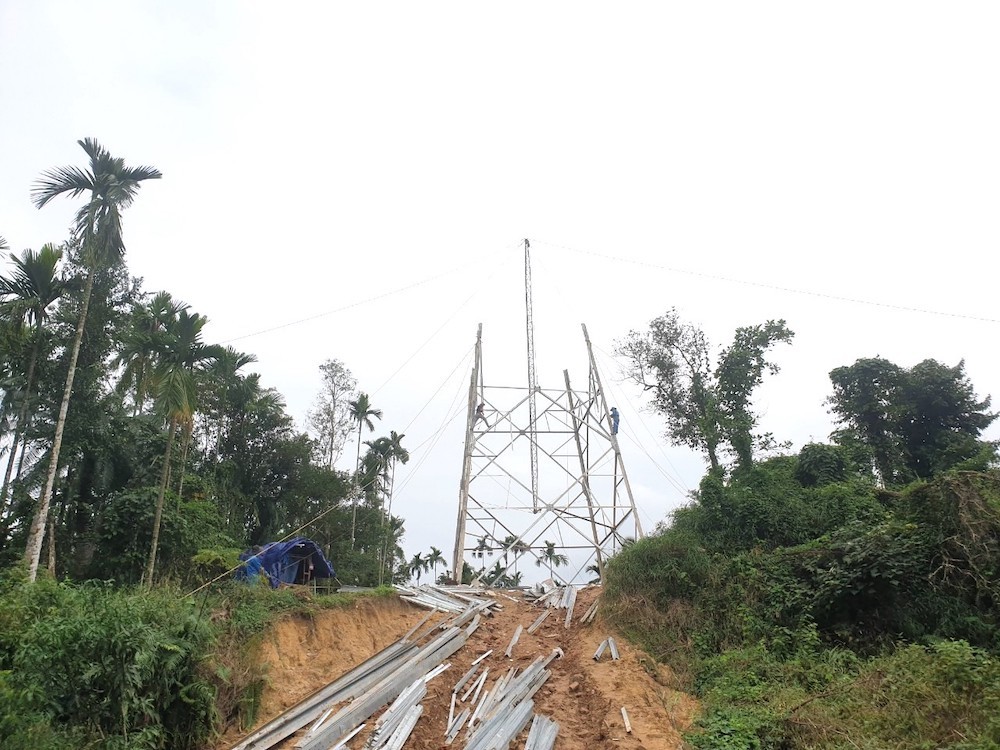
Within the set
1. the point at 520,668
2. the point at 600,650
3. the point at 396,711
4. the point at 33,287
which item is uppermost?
the point at 33,287

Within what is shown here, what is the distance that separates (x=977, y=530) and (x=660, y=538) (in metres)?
6.03

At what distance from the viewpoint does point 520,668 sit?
11.5m

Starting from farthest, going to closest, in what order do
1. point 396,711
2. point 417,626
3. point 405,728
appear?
point 417,626, point 396,711, point 405,728

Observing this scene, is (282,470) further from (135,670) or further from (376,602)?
(135,670)

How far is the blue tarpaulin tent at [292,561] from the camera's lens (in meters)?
17.5

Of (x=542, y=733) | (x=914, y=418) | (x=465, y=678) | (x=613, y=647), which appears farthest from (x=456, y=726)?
(x=914, y=418)

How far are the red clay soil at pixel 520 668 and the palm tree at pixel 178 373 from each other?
22.4 feet

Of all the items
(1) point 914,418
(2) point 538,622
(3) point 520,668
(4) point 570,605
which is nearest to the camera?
(3) point 520,668

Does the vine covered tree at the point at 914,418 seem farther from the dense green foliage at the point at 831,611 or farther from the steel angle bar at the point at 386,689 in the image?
the steel angle bar at the point at 386,689

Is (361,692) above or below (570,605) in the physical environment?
below

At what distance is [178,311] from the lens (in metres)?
18.4

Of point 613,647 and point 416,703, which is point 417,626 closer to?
point 416,703

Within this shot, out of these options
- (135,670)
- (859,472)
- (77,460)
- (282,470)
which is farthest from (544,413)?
(282,470)

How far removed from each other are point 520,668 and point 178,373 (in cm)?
1219
